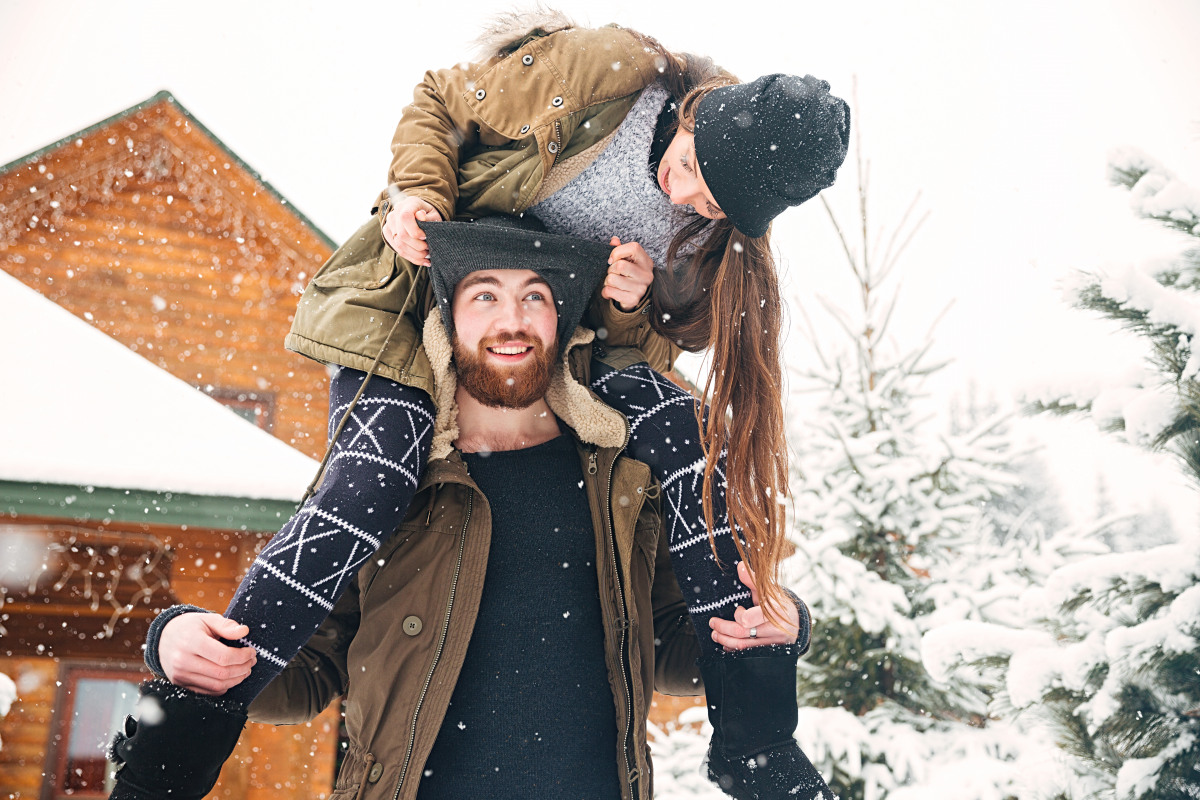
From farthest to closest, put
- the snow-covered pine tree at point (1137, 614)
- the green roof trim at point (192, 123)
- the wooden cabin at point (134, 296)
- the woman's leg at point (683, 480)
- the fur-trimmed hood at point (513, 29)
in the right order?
the green roof trim at point (192, 123), the wooden cabin at point (134, 296), the snow-covered pine tree at point (1137, 614), the fur-trimmed hood at point (513, 29), the woman's leg at point (683, 480)

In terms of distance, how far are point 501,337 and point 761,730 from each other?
3.66 feet

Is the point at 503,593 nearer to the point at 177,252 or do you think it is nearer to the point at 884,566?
the point at 884,566

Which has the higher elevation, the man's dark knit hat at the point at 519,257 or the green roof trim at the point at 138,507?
the man's dark knit hat at the point at 519,257

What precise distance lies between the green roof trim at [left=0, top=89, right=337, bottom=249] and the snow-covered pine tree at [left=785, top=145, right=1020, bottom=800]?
4337 mm

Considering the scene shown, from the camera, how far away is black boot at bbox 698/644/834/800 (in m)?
1.88

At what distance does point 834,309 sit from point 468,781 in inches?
154

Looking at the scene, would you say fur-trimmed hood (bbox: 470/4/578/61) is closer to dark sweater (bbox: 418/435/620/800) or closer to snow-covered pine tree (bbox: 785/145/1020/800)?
dark sweater (bbox: 418/435/620/800)

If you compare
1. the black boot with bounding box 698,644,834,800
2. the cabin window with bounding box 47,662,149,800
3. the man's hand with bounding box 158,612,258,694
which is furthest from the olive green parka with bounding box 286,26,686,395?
the cabin window with bounding box 47,662,149,800

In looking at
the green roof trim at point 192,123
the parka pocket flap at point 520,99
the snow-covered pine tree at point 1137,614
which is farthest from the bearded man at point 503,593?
the green roof trim at point 192,123

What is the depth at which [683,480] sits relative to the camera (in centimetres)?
Answer: 208

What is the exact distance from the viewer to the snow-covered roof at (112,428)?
388 centimetres

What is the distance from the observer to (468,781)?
203 centimetres

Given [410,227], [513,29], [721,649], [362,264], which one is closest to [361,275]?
[362,264]

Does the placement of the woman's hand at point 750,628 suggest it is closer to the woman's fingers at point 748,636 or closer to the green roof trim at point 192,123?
the woman's fingers at point 748,636
